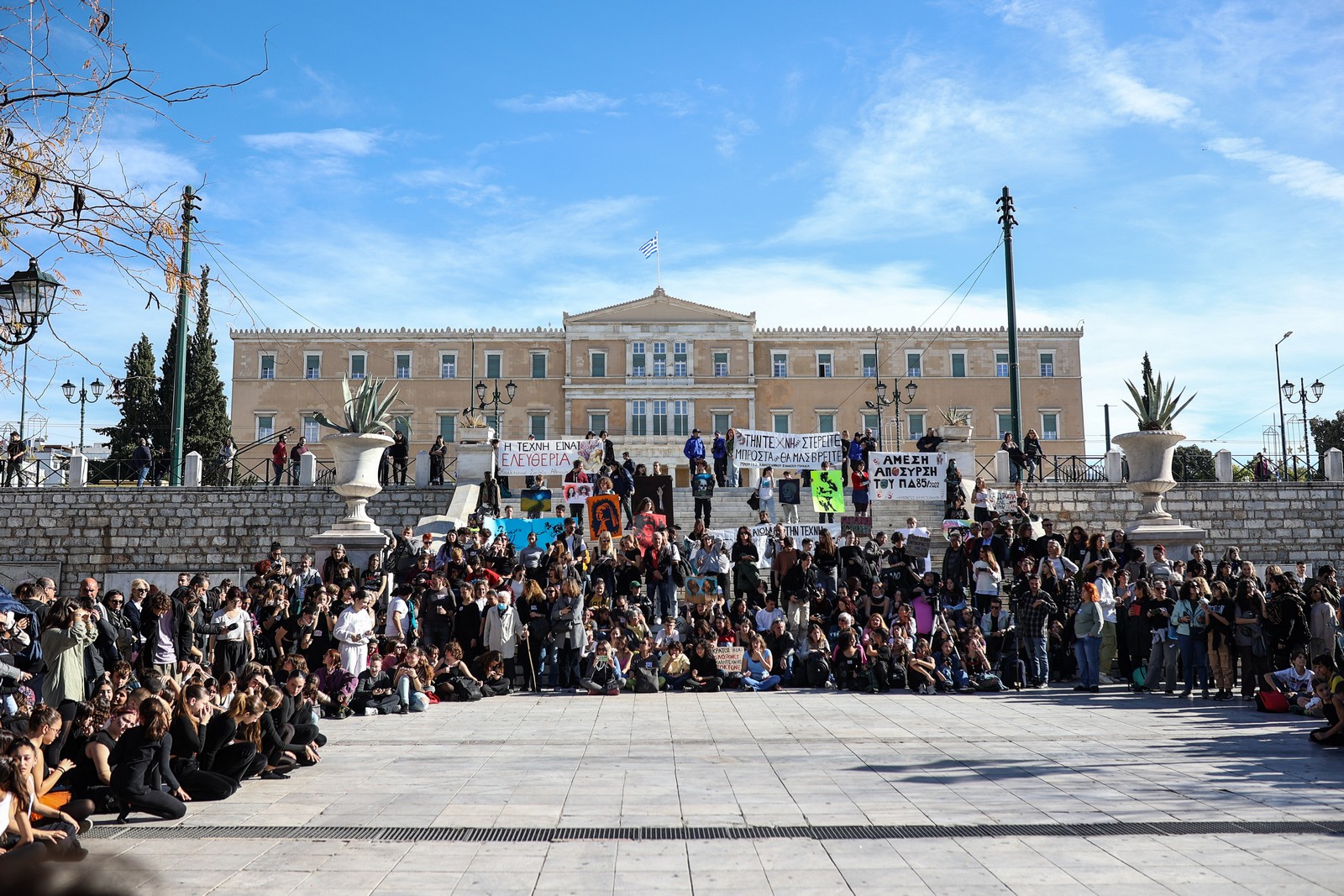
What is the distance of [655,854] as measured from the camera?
5.79 m

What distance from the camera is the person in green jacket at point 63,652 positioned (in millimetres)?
9828

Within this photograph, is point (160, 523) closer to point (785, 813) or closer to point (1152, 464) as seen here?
point (1152, 464)

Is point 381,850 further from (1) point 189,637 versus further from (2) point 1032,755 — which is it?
(1) point 189,637

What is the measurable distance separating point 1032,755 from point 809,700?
471 centimetres

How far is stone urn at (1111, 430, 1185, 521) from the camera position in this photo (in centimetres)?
1942

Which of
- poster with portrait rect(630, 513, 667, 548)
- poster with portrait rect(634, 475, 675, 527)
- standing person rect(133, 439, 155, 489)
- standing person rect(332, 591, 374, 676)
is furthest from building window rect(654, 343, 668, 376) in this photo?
standing person rect(332, 591, 374, 676)

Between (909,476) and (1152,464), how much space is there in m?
5.00

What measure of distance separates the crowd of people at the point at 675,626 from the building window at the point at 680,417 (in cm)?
4285

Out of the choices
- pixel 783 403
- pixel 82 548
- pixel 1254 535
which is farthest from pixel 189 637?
pixel 783 403

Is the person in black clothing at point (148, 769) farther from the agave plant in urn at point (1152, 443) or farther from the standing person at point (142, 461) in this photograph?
the standing person at point (142, 461)

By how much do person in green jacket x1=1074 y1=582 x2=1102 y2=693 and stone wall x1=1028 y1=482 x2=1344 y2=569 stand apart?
37.8ft

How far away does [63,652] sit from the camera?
9914 millimetres

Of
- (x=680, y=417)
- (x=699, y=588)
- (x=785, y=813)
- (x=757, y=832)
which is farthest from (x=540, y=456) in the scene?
(x=680, y=417)

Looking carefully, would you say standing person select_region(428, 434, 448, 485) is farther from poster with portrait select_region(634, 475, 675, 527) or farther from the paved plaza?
the paved plaza
